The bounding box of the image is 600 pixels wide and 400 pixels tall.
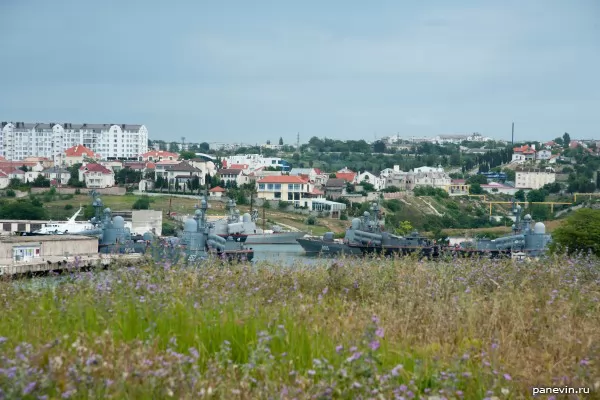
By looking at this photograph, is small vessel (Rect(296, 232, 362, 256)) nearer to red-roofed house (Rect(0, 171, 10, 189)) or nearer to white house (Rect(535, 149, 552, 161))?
red-roofed house (Rect(0, 171, 10, 189))

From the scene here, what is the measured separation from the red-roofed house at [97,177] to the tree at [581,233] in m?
60.2

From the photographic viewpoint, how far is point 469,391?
4816 mm

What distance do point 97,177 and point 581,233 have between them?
63.4 metres

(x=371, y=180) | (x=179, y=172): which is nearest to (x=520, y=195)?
(x=371, y=180)

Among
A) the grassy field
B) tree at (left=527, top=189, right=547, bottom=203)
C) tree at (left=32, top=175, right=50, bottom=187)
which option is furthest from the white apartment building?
the grassy field

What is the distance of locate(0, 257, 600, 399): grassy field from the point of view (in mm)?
4418

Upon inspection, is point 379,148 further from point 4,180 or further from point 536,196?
point 4,180

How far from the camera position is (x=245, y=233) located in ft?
148

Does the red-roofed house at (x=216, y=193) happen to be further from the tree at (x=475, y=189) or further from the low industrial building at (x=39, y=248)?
the low industrial building at (x=39, y=248)

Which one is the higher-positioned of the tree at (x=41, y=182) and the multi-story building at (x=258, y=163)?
the multi-story building at (x=258, y=163)

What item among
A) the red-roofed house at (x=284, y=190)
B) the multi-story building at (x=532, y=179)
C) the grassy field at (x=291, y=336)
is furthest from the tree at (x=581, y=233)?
the multi-story building at (x=532, y=179)

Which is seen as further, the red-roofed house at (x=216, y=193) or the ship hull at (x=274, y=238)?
the red-roofed house at (x=216, y=193)

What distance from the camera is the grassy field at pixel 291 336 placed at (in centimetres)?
A: 442

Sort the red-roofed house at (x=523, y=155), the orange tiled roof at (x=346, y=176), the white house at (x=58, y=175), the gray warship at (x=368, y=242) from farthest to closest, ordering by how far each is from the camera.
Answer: the red-roofed house at (x=523, y=155) → the orange tiled roof at (x=346, y=176) → the white house at (x=58, y=175) → the gray warship at (x=368, y=242)
